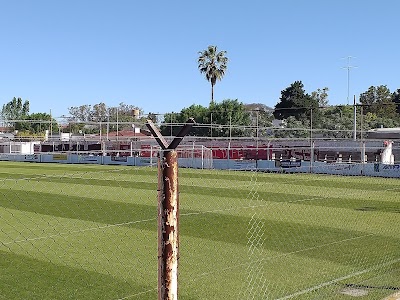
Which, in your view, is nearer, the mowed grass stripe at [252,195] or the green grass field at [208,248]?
the green grass field at [208,248]

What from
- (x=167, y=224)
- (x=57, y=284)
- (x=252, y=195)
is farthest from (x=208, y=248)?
(x=252, y=195)

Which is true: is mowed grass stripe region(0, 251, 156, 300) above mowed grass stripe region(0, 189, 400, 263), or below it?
below

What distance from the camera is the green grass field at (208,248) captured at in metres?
7.61

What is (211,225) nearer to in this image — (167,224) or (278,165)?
(167,224)

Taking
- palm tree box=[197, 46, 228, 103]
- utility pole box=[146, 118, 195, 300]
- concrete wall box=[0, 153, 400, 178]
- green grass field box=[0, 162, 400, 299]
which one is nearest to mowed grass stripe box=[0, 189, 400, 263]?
green grass field box=[0, 162, 400, 299]

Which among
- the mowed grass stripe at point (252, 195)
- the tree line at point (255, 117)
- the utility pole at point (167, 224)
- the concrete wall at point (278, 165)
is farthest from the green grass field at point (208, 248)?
the tree line at point (255, 117)

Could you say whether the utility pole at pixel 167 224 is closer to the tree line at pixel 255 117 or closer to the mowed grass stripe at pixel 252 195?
the mowed grass stripe at pixel 252 195

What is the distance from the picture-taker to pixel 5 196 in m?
19.9

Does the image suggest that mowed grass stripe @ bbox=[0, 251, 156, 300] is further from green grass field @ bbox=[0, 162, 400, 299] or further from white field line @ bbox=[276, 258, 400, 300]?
white field line @ bbox=[276, 258, 400, 300]

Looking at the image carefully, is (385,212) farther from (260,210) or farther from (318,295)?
(318,295)

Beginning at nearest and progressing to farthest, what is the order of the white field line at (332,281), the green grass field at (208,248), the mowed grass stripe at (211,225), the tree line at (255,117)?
the white field line at (332,281), the green grass field at (208,248), the mowed grass stripe at (211,225), the tree line at (255,117)

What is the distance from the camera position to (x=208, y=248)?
33.9 ft

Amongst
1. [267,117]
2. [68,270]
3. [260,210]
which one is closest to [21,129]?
[267,117]

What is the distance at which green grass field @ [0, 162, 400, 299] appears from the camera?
7609 mm
